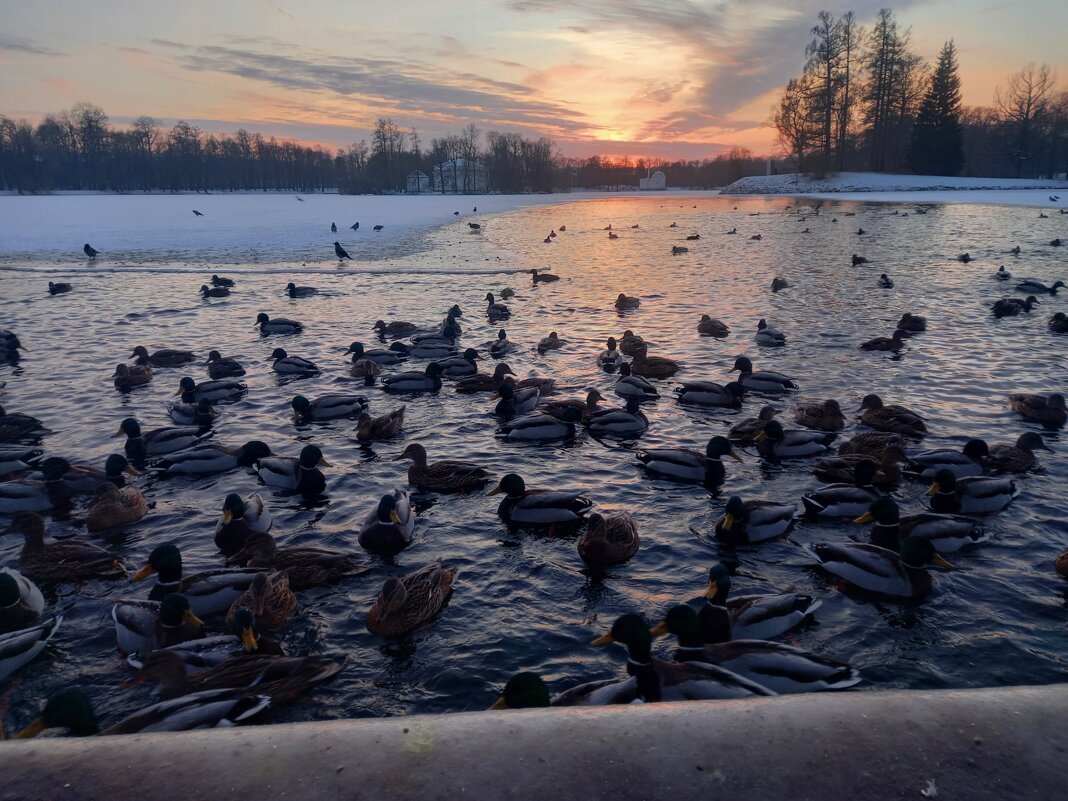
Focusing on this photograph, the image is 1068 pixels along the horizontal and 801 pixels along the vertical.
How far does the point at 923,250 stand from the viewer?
29094 mm

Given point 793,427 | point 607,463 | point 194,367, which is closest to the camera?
point 607,463

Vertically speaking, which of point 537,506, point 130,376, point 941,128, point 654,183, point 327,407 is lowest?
point 537,506

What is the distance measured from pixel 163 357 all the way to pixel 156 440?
528cm

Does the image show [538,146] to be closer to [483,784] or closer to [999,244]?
[999,244]

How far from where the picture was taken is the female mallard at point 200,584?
229 inches

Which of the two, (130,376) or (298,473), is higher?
(130,376)

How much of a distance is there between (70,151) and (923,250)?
136 meters

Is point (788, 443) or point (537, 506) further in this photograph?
point (788, 443)

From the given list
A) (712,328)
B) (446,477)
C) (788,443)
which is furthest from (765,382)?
(446,477)

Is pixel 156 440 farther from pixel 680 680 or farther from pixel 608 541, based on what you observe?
pixel 680 680

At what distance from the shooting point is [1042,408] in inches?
386

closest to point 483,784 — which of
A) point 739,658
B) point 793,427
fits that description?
point 739,658

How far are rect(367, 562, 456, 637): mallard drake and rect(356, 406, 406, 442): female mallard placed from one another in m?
4.28

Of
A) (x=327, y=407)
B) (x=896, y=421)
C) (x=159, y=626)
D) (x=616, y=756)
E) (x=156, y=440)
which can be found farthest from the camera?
(x=327, y=407)
